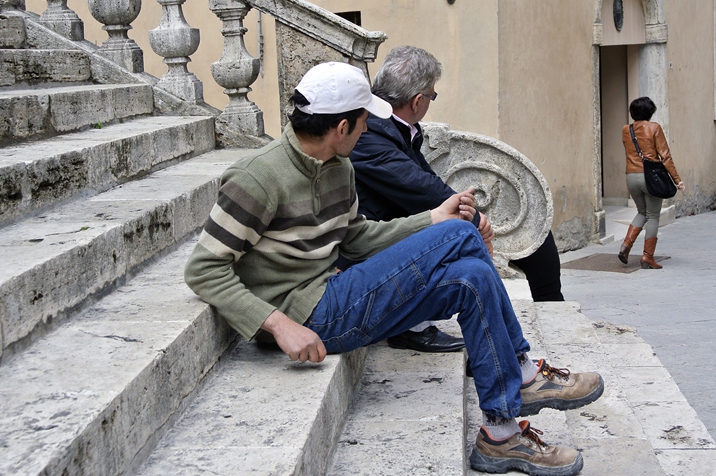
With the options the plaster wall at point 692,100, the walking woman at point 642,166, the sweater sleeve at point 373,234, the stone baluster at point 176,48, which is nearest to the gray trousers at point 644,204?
the walking woman at point 642,166

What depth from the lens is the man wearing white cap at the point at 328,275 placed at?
8.62 ft

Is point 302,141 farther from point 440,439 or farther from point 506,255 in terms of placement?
point 506,255

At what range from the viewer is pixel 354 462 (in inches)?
101

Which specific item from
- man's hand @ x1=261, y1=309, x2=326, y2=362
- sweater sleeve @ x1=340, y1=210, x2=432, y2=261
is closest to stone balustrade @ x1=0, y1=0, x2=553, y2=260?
sweater sleeve @ x1=340, y1=210, x2=432, y2=261

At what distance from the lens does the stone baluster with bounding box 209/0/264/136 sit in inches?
213

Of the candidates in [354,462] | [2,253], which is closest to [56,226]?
[2,253]

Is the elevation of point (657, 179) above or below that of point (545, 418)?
above

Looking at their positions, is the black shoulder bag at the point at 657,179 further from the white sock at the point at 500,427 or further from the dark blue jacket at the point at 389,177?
the white sock at the point at 500,427

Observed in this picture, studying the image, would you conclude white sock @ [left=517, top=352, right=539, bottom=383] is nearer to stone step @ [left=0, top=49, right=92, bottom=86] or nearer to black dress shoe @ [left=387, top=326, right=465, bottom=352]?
black dress shoe @ [left=387, top=326, right=465, bottom=352]

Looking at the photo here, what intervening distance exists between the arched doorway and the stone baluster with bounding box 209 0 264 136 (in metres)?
7.29

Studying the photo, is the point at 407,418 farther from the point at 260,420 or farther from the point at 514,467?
the point at 260,420

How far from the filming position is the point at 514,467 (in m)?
2.77

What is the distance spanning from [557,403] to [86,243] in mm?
1576

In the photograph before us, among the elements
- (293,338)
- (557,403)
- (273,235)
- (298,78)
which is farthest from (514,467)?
(298,78)
